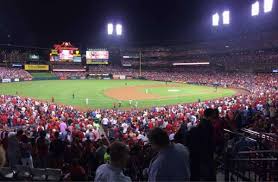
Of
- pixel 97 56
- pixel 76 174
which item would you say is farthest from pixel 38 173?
pixel 97 56

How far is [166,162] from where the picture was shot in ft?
13.5

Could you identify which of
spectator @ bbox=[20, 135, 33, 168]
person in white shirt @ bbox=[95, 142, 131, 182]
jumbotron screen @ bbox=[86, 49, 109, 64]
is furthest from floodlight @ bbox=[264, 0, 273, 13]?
jumbotron screen @ bbox=[86, 49, 109, 64]

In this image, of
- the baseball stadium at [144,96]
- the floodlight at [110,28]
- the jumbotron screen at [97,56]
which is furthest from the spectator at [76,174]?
the floodlight at [110,28]

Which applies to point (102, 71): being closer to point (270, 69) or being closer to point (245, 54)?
point (245, 54)

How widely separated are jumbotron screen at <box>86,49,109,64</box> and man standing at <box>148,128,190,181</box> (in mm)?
98778

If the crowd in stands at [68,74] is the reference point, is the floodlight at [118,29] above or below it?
above

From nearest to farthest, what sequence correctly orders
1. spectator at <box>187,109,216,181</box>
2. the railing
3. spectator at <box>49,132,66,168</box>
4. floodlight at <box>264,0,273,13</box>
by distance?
spectator at <box>187,109,216,181</box> → the railing → spectator at <box>49,132,66,168</box> → floodlight at <box>264,0,273,13</box>

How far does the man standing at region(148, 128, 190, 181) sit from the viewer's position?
13.4 ft

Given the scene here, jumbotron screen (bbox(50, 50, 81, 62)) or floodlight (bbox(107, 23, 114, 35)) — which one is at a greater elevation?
floodlight (bbox(107, 23, 114, 35))

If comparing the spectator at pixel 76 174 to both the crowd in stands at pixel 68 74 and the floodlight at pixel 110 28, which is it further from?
the floodlight at pixel 110 28

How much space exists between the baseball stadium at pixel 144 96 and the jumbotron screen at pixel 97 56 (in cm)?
32

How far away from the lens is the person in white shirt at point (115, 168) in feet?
11.2

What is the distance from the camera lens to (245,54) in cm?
8300

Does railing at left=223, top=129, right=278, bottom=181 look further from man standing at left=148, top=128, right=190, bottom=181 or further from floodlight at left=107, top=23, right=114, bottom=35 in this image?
floodlight at left=107, top=23, right=114, bottom=35
